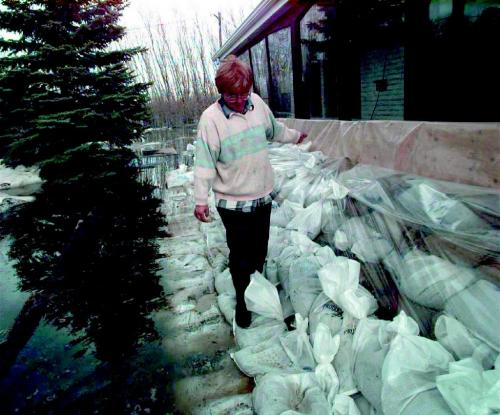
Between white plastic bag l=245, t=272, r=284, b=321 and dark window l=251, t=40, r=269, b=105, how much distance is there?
Result: 272 inches

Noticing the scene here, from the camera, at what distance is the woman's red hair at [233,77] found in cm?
157

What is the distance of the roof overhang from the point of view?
17.0 ft

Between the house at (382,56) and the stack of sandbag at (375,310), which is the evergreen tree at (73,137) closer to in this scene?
the stack of sandbag at (375,310)

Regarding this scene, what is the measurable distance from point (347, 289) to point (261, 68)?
790cm

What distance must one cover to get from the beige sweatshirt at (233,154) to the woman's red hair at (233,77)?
12 cm

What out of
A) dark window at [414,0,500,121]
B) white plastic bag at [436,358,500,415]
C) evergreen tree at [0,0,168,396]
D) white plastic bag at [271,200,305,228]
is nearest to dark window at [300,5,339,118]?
dark window at [414,0,500,121]

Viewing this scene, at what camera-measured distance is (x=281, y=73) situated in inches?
271

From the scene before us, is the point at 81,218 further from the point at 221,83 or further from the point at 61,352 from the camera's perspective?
the point at 221,83

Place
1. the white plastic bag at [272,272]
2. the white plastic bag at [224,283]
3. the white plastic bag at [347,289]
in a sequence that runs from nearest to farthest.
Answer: the white plastic bag at [347,289] → the white plastic bag at [272,272] → the white plastic bag at [224,283]

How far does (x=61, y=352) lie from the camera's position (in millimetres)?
2043

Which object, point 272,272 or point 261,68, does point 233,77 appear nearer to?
point 272,272

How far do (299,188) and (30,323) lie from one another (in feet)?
7.93

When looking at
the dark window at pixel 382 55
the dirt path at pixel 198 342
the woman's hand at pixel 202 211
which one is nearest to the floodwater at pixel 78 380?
the dirt path at pixel 198 342

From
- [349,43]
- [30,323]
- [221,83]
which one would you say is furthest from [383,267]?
[349,43]
